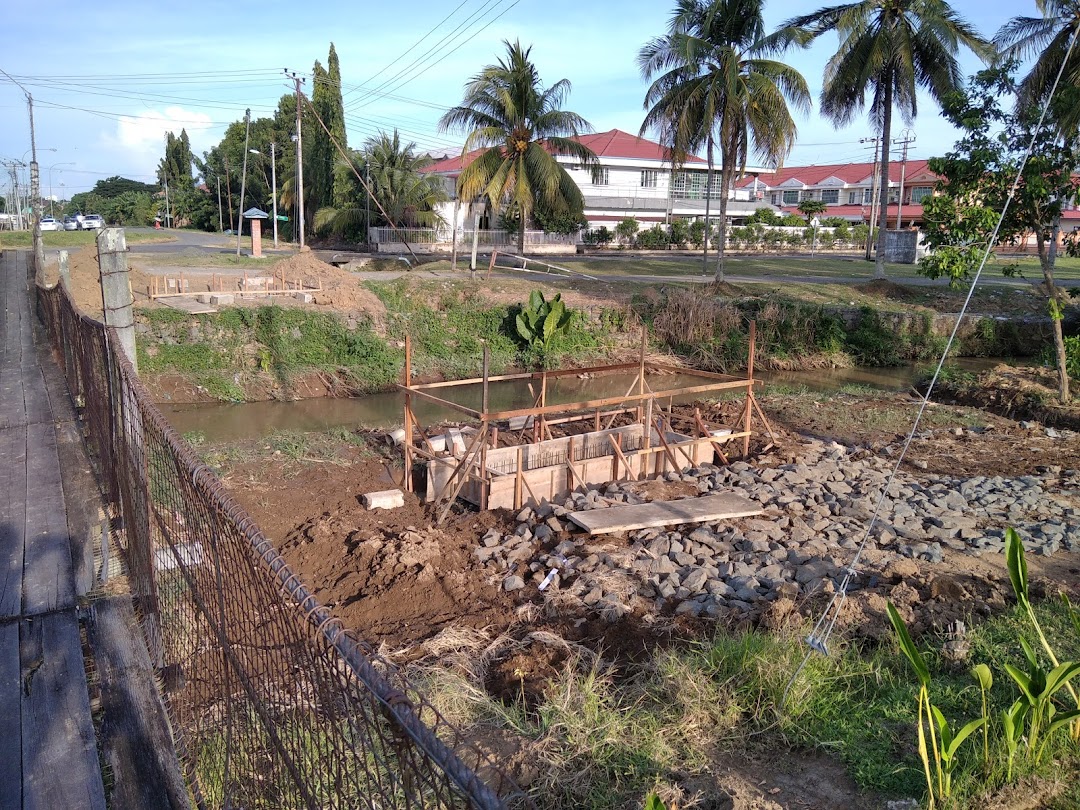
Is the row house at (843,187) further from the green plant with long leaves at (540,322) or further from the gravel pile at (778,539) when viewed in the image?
the gravel pile at (778,539)

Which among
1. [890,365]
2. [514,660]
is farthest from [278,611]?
[890,365]

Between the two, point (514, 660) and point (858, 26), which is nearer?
point (514, 660)

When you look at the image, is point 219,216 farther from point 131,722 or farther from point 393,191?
point 131,722

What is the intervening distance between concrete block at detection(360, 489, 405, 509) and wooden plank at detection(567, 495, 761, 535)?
2.65m

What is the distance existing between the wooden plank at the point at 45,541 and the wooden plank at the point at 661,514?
5.58 meters

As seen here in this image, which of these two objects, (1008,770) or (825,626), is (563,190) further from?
(1008,770)

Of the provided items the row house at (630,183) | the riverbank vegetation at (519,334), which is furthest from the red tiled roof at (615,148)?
the riverbank vegetation at (519,334)

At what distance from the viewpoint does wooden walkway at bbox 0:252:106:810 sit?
10.1ft

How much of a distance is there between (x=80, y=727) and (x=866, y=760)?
12.9 feet

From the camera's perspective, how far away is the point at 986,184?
49.4ft

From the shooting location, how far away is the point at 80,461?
6.54m

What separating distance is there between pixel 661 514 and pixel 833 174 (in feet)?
242

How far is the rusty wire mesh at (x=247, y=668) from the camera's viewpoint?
207 centimetres

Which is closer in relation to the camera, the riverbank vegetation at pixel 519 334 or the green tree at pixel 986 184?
the green tree at pixel 986 184
